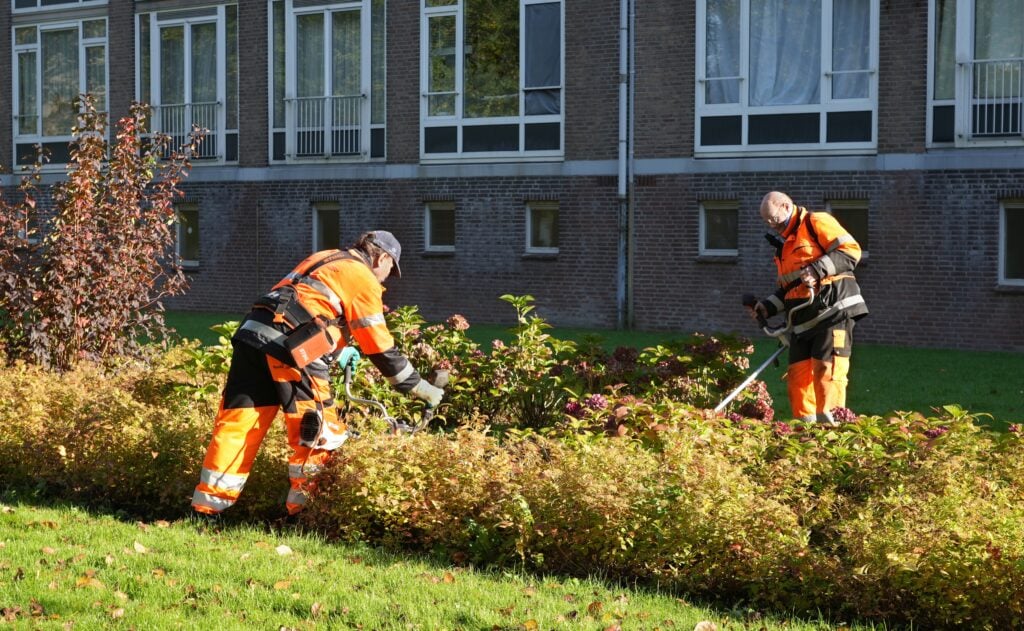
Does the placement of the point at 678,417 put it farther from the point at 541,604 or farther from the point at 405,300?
the point at 405,300

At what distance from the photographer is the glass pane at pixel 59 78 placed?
93.9 feet

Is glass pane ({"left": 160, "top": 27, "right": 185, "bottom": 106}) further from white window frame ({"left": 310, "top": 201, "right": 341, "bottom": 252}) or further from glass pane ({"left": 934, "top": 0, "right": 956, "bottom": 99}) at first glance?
glass pane ({"left": 934, "top": 0, "right": 956, "bottom": 99})

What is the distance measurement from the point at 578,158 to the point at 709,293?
3181 mm

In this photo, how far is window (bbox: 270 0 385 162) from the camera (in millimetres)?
24875

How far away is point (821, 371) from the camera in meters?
9.29

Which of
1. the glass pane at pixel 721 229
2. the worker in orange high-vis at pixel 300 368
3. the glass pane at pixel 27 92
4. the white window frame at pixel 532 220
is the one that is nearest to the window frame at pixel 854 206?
the glass pane at pixel 721 229

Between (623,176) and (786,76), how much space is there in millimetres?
2986

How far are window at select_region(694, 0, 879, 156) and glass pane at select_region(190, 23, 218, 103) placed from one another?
1031 cm

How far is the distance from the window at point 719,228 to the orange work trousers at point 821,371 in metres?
12.2

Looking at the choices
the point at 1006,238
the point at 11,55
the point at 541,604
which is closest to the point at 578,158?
the point at 1006,238

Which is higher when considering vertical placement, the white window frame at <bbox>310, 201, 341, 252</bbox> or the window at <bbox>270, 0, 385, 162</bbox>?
the window at <bbox>270, 0, 385, 162</bbox>

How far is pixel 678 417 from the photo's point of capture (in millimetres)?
7559

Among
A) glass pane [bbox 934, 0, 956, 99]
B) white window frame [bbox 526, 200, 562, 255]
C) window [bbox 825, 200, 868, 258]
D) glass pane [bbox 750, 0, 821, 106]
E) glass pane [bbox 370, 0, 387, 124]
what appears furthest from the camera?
glass pane [bbox 370, 0, 387, 124]

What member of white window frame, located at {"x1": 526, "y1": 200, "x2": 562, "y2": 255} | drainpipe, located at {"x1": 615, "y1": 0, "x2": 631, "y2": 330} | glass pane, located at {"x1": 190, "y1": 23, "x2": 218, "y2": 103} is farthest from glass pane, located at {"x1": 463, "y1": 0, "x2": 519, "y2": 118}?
glass pane, located at {"x1": 190, "y1": 23, "x2": 218, "y2": 103}
